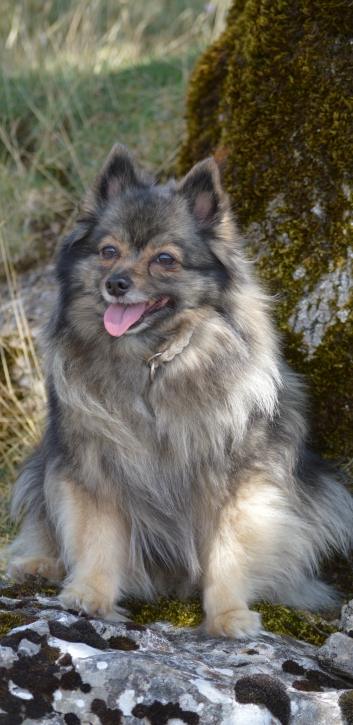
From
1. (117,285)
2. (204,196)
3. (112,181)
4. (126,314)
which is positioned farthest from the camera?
(112,181)

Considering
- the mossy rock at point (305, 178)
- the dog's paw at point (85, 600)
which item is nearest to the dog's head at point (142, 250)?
the mossy rock at point (305, 178)

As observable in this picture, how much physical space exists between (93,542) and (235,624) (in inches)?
27.5

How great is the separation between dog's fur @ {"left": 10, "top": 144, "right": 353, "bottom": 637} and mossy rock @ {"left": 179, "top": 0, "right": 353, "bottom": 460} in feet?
1.84

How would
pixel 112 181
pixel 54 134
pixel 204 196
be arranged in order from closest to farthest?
pixel 204 196, pixel 112 181, pixel 54 134

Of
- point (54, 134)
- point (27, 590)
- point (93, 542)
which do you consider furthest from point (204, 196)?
point (54, 134)

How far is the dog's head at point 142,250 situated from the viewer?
10.6 ft

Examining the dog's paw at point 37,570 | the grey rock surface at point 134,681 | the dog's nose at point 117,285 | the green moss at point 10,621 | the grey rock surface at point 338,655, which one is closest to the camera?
the grey rock surface at point 134,681

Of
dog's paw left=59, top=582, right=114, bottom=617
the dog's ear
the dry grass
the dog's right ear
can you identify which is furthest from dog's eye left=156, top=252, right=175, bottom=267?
the dry grass

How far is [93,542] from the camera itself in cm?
339

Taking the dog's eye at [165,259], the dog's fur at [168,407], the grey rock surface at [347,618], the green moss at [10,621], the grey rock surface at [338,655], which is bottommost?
the green moss at [10,621]

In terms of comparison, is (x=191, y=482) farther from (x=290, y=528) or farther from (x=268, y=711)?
(x=268, y=711)

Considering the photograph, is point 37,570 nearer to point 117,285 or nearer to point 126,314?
point 126,314

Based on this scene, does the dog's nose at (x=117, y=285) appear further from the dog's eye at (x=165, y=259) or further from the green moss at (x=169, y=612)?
the green moss at (x=169, y=612)

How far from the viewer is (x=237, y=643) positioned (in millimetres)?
3098
